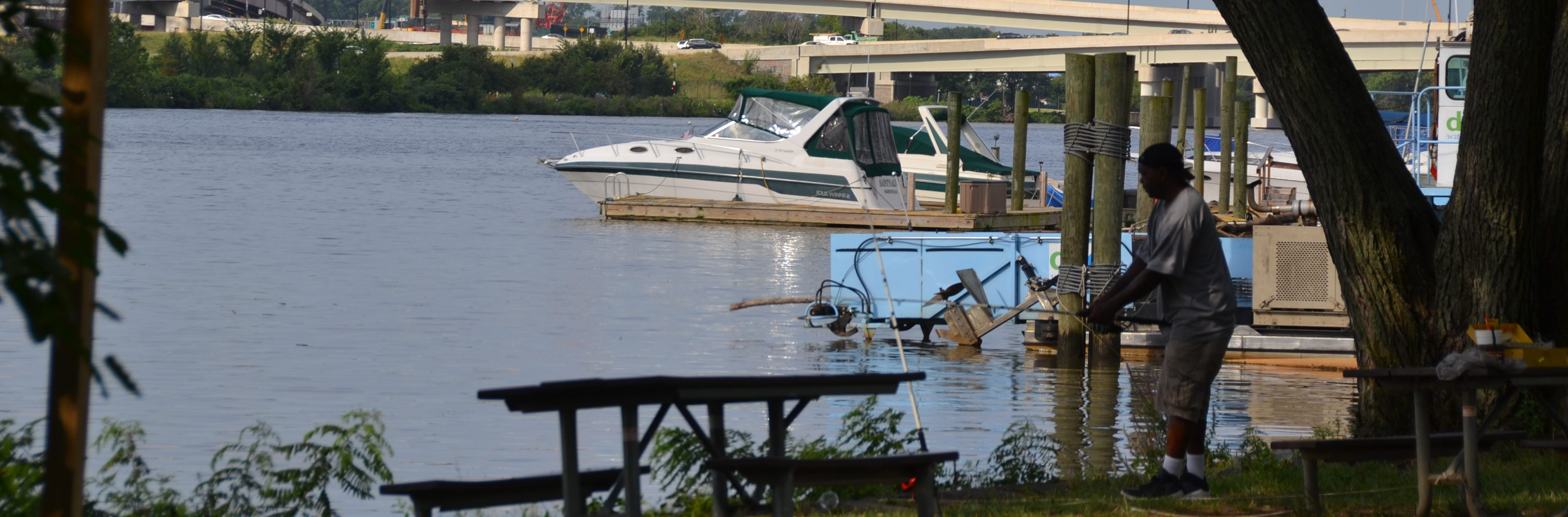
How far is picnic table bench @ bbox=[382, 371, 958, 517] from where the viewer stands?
4.96m

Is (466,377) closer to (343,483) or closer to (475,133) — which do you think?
(343,483)

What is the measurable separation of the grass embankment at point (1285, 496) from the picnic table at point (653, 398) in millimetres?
1524

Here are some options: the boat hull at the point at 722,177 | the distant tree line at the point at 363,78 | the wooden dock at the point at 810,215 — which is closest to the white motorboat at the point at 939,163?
the wooden dock at the point at 810,215

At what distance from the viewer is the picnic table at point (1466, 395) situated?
5.95m

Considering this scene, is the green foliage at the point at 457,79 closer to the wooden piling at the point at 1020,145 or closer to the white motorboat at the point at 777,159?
the white motorboat at the point at 777,159

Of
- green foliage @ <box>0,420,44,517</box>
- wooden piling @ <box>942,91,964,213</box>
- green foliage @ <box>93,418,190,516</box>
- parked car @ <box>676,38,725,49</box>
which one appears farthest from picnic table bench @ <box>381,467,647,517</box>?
parked car @ <box>676,38,725,49</box>

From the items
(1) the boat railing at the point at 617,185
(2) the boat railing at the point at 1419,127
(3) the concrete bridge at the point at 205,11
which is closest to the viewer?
(2) the boat railing at the point at 1419,127

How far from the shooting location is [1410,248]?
8195mm

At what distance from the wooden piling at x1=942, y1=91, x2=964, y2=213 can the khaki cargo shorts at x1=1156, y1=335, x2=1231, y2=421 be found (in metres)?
20.4

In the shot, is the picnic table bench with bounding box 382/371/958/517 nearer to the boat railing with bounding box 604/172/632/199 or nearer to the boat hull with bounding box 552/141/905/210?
the boat hull with bounding box 552/141/905/210

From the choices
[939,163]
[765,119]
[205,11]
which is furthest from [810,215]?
[205,11]

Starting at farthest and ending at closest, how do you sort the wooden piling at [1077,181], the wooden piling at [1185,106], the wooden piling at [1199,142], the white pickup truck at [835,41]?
the white pickup truck at [835,41] < the wooden piling at [1185,106] < the wooden piling at [1199,142] < the wooden piling at [1077,181]

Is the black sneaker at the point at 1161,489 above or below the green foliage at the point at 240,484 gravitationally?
above

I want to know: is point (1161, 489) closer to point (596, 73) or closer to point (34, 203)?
point (34, 203)
